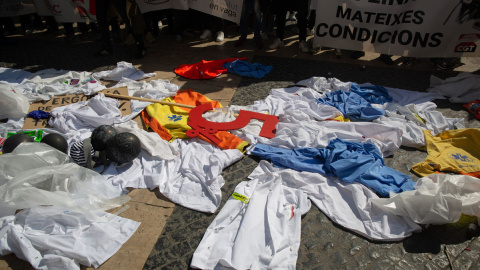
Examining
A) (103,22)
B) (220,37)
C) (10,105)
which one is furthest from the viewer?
(220,37)

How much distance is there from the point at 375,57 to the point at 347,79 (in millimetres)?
1331

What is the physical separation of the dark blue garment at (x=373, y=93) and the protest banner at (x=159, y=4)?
13.0 ft

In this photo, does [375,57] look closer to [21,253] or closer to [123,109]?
[123,109]

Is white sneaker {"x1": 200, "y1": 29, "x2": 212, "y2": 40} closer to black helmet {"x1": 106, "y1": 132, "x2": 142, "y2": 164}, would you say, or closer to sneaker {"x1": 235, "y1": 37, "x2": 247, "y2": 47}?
sneaker {"x1": 235, "y1": 37, "x2": 247, "y2": 47}

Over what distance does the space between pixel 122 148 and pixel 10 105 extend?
2237 mm

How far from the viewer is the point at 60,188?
2680 millimetres

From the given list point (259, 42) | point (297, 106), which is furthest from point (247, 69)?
point (297, 106)

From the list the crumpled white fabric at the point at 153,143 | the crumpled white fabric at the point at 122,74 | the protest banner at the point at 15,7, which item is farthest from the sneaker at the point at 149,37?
the crumpled white fabric at the point at 153,143

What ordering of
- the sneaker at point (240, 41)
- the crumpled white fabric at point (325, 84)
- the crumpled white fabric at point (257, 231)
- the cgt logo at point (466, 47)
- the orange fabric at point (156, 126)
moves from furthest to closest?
1. the sneaker at point (240, 41)
2. the cgt logo at point (466, 47)
3. the crumpled white fabric at point (325, 84)
4. the orange fabric at point (156, 126)
5. the crumpled white fabric at point (257, 231)

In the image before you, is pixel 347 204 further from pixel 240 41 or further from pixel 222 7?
pixel 222 7

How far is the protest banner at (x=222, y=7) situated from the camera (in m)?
6.23

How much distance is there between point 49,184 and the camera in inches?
104

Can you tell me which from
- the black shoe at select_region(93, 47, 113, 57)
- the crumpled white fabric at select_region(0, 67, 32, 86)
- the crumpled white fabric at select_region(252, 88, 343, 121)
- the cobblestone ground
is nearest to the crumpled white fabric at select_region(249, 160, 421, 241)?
the cobblestone ground

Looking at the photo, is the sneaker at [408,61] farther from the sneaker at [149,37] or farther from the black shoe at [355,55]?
the sneaker at [149,37]
